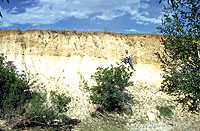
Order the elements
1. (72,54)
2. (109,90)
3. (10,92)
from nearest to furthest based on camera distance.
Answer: (10,92), (109,90), (72,54)

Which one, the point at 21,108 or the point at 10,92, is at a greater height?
the point at 10,92

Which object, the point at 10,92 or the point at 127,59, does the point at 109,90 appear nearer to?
the point at 127,59

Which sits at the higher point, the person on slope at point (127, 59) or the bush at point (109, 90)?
the person on slope at point (127, 59)

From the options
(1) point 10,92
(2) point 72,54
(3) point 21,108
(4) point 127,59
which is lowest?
(3) point 21,108

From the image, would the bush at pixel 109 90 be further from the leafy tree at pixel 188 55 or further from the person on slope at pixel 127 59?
the leafy tree at pixel 188 55

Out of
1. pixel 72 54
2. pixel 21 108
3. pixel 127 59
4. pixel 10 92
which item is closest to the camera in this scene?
pixel 21 108

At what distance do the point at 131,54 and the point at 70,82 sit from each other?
712cm

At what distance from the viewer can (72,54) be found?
59.9 ft

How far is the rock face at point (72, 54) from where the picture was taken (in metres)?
16.2

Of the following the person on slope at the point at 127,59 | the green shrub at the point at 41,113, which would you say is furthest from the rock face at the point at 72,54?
the green shrub at the point at 41,113

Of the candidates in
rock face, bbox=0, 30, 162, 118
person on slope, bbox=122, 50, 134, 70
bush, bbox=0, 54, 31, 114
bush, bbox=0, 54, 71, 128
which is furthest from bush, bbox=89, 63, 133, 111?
bush, bbox=0, 54, 31, 114

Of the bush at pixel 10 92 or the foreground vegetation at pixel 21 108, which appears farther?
the bush at pixel 10 92

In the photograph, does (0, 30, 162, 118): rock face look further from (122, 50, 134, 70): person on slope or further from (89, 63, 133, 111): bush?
(89, 63, 133, 111): bush

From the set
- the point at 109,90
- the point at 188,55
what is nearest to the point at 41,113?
the point at 109,90
